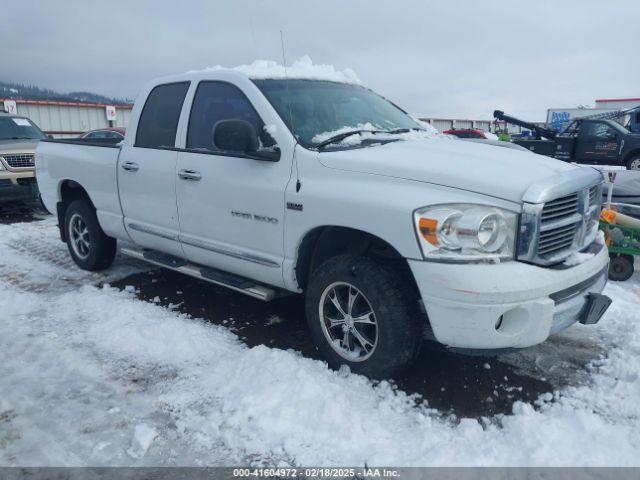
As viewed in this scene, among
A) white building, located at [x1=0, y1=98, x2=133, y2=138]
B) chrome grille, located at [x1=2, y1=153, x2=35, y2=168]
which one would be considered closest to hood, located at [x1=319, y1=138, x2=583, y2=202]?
chrome grille, located at [x1=2, y1=153, x2=35, y2=168]

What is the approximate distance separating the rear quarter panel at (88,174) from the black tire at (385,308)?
276cm

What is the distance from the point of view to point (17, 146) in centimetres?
974

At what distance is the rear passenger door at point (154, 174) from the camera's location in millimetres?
4445

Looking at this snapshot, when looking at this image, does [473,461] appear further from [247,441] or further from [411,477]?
[247,441]

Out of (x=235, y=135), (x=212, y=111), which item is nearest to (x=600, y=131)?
(x=212, y=111)

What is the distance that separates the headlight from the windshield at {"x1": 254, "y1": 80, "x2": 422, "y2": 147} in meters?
1.15

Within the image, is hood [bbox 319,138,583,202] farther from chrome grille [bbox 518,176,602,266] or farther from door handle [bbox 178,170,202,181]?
door handle [bbox 178,170,202,181]

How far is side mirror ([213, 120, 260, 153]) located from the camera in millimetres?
3439

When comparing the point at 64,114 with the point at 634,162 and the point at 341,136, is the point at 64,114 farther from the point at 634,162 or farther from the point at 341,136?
the point at 341,136

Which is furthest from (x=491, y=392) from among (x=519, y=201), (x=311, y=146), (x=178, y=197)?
(x=178, y=197)

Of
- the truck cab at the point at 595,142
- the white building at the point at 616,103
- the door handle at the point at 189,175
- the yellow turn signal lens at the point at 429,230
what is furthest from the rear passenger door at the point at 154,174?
the white building at the point at 616,103

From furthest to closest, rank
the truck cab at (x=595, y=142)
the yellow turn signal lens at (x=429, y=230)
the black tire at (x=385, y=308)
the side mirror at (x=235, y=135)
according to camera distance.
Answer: the truck cab at (x=595, y=142) → the side mirror at (x=235, y=135) → the black tire at (x=385, y=308) → the yellow turn signal lens at (x=429, y=230)

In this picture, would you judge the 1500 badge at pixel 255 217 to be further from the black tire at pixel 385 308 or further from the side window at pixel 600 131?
the side window at pixel 600 131

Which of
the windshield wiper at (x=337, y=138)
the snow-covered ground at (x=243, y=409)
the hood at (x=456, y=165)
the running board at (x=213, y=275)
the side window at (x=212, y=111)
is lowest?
the snow-covered ground at (x=243, y=409)
